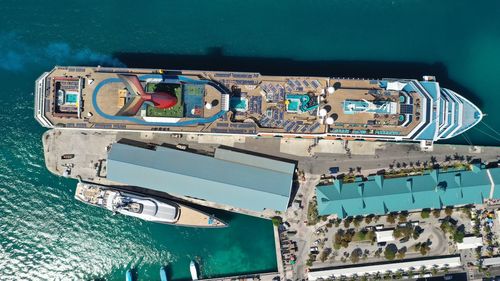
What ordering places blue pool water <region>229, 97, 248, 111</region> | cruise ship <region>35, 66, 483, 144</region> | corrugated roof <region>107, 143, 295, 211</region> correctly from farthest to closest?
1. corrugated roof <region>107, 143, 295, 211</region>
2. blue pool water <region>229, 97, 248, 111</region>
3. cruise ship <region>35, 66, 483, 144</region>

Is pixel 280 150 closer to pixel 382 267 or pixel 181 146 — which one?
pixel 181 146

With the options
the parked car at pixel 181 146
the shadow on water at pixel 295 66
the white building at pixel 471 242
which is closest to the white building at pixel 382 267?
the white building at pixel 471 242

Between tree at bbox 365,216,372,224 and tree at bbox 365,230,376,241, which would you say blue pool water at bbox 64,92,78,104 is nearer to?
tree at bbox 365,216,372,224

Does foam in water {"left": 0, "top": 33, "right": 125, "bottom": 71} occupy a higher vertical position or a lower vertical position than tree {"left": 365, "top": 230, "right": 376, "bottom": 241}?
higher

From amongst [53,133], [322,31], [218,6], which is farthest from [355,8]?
[53,133]

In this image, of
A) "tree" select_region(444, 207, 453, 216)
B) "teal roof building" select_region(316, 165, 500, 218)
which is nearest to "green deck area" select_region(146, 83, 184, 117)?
"teal roof building" select_region(316, 165, 500, 218)

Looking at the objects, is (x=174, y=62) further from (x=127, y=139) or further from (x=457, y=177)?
(x=457, y=177)

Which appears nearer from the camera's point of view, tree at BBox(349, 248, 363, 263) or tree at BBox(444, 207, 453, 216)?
tree at BBox(349, 248, 363, 263)

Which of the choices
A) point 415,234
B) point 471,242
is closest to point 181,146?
point 415,234
